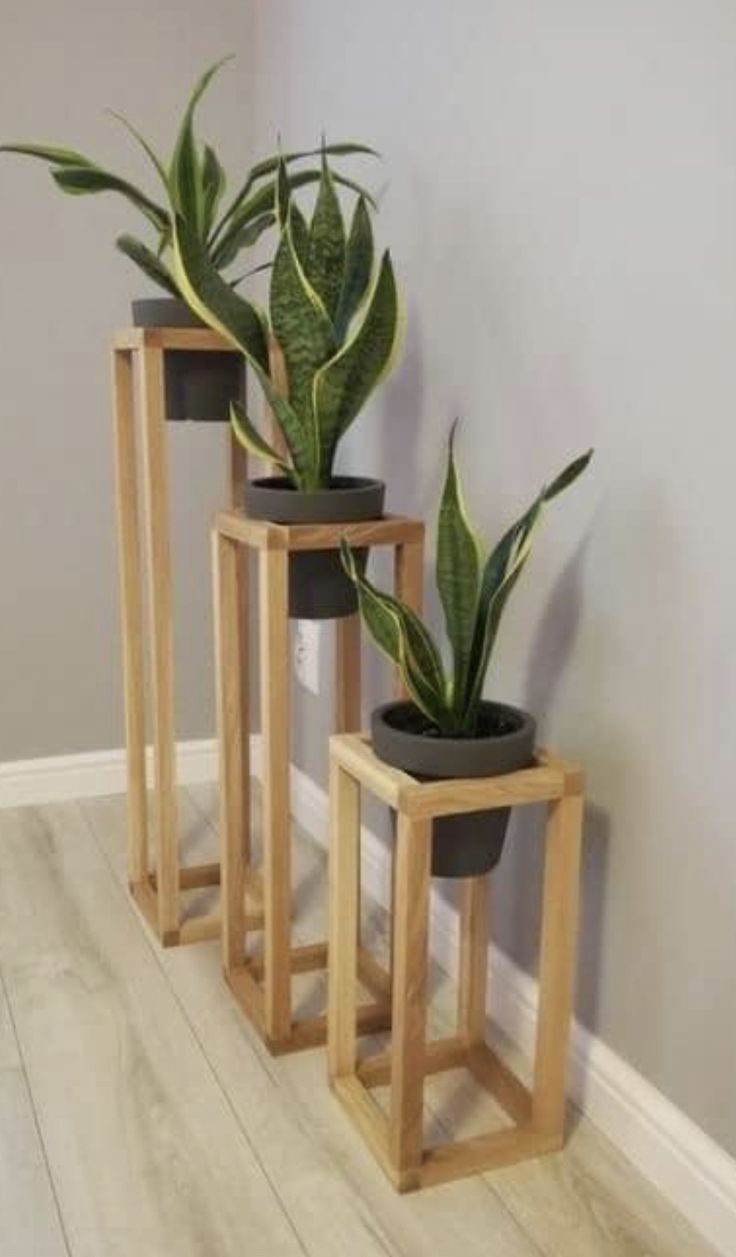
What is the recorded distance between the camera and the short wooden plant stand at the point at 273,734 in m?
1.49

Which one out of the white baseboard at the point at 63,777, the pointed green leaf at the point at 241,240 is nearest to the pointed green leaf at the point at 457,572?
the pointed green leaf at the point at 241,240

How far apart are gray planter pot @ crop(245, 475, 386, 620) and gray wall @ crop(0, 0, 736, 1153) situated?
0.19 m

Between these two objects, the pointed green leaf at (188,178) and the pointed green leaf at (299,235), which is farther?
the pointed green leaf at (188,178)

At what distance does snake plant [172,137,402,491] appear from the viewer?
1.42 metres

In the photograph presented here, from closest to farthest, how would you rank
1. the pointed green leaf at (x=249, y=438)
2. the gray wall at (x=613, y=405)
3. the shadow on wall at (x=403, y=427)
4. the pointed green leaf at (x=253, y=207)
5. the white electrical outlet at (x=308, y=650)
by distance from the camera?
the gray wall at (x=613, y=405), the pointed green leaf at (x=249, y=438), the pointed green leaf at (x=253, y=207), the shadow on wall at (x=403, y=427), the white electrical outlet at (x=308, y=650)

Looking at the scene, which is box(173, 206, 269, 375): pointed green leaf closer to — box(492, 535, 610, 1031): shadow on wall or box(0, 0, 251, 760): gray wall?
box(492, 535, 610, 1031): shadow on wall

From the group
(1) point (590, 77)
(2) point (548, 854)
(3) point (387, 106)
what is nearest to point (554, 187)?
(1) point (590, 77)

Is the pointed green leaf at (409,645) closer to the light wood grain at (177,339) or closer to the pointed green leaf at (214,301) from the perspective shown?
the pointed green leaf at (214,301)

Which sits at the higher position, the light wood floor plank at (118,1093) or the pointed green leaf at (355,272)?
the pointed green leaf at (355,272)

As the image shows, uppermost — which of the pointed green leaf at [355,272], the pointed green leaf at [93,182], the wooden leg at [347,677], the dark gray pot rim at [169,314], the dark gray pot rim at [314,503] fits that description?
the pointed green leaf at [93,182]

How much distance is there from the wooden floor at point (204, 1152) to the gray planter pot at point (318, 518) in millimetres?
598

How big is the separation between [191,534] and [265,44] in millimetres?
972

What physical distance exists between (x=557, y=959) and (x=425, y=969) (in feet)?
0.51

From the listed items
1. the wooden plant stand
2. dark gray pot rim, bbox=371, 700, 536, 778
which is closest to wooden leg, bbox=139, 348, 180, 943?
the wooden plant stand
